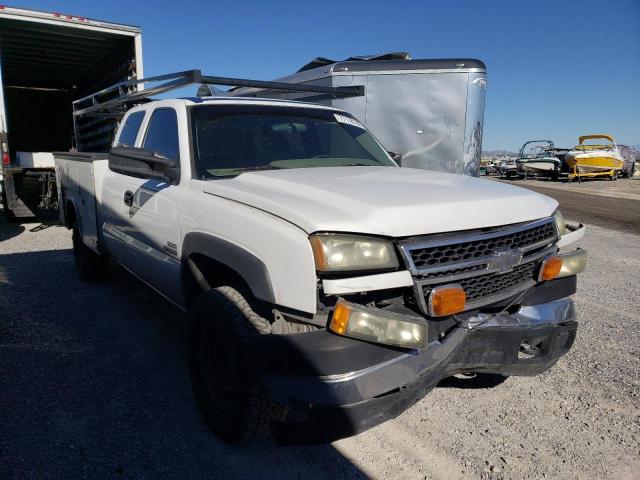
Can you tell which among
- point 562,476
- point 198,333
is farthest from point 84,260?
point 562,476

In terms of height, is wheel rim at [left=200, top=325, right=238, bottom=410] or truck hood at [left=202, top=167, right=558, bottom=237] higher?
truck hood at [left=202, top=167, right=558, bottom=237]

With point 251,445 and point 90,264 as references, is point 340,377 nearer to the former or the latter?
point 251,445

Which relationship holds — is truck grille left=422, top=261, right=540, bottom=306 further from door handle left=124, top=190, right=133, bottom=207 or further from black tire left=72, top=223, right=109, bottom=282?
black tire left=72, top=223, right=109, bottom=282

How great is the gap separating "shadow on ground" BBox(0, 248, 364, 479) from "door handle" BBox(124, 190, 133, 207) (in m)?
1.10

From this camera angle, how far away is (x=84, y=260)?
5.64 metres

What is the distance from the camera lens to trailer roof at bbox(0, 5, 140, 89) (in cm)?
903

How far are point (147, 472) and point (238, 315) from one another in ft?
2.98

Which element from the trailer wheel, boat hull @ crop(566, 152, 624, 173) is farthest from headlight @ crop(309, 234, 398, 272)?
boat hull @ crop(566, 152, 624, 173)

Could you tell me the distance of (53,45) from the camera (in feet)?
35.1

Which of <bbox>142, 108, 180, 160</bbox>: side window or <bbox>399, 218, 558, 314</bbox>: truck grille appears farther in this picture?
<bbox>142, 108, 180, 160</bbox>: side window

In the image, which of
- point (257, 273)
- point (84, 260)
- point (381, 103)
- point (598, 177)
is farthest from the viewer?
point (598, 177)

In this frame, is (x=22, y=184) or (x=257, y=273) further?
(x=22, y=184)

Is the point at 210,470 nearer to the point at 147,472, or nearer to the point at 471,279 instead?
the point at 147,472

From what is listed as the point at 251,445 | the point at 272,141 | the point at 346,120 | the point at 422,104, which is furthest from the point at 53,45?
the point at 251,445
